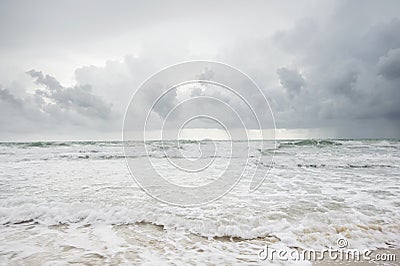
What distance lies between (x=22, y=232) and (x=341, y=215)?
6.50 meters

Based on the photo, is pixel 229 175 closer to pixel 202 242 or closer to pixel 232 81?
pixel 232 81

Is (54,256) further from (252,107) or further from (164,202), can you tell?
(252,107)

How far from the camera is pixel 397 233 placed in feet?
15.2

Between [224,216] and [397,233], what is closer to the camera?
[397,233]

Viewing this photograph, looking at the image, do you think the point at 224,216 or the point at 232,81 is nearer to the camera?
the point at 224,216

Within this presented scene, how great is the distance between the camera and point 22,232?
470 centimetres

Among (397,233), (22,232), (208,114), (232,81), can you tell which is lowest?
(22,232)

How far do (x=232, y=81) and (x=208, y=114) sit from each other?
1574 mm

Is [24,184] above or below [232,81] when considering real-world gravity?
below

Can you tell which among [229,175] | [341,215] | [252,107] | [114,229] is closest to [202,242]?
[114,229]

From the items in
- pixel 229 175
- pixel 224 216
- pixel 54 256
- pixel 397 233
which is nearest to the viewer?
pixel 54 256

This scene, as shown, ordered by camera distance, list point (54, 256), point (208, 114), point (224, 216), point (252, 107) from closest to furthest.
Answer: point (54, 256) → point (224, 216) → point (252, 107) → point (208, 114)

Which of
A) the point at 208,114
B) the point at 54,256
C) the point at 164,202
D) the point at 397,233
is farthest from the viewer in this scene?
the point at 208,114

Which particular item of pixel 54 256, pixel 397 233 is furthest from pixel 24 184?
pixel 397 233
